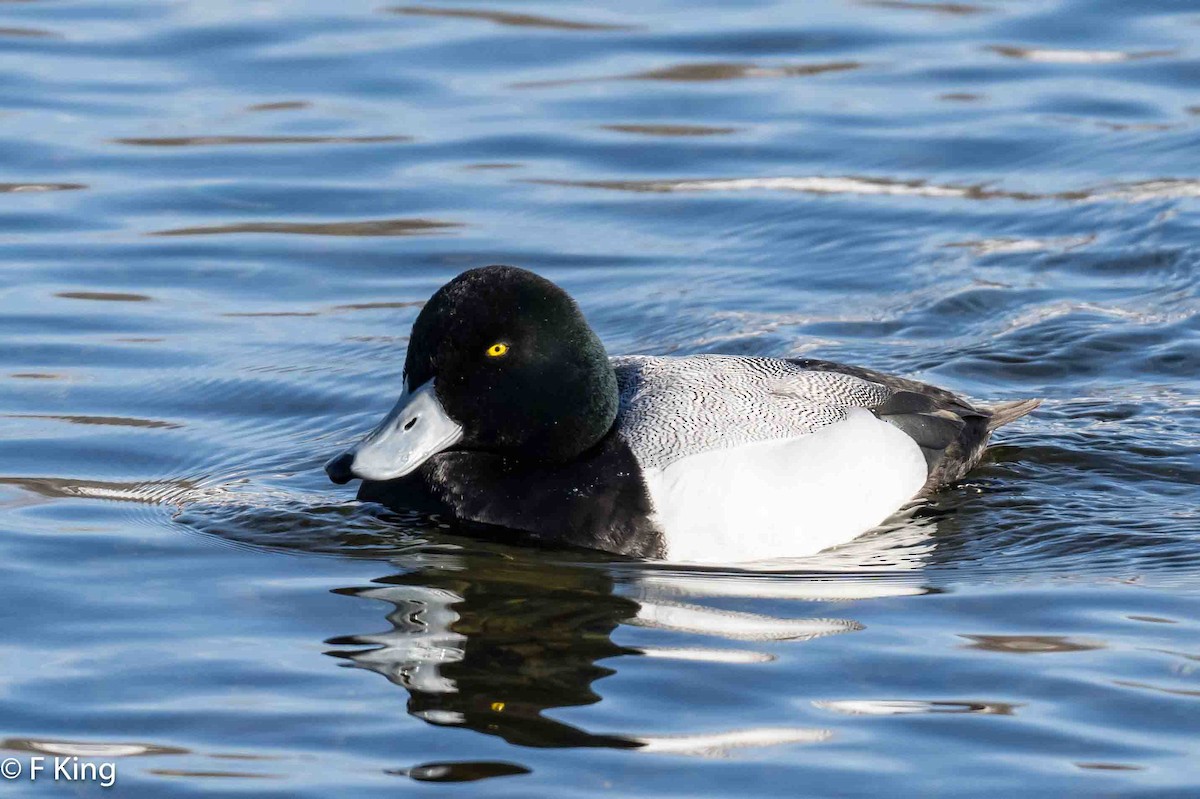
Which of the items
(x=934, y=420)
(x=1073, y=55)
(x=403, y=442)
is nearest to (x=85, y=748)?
(x=403, y=442)

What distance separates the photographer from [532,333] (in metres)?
6.43

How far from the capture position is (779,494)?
6.50 m

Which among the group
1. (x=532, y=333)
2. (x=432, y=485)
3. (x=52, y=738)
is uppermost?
(x=532, y=333)

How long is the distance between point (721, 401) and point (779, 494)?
17.9 inches

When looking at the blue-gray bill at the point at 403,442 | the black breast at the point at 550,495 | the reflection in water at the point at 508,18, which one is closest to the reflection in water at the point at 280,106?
the reflection in water at the point at 508,18

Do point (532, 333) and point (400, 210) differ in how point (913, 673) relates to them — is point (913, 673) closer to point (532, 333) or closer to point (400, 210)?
point (532, 333)

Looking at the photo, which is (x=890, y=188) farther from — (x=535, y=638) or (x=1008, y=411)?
(x=535, y=638)

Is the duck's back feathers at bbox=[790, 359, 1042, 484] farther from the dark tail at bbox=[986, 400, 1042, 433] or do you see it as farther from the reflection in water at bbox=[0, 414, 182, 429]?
the reflection in water at bbox=[0, 414, 182, 429]

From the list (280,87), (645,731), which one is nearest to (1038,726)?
(645,731)

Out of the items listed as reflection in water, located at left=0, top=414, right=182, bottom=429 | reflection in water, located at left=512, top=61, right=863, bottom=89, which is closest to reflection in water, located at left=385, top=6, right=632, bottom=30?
reflection in water, located at left=512, top=61, right=863, bottom=89

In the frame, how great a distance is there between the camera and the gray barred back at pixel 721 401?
21.5 ft

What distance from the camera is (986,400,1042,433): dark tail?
7.51 m

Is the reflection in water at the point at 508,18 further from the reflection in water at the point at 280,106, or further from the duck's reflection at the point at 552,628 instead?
the duck's reflection at the point at 552,628

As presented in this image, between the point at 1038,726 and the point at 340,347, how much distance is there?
4.81 meters
